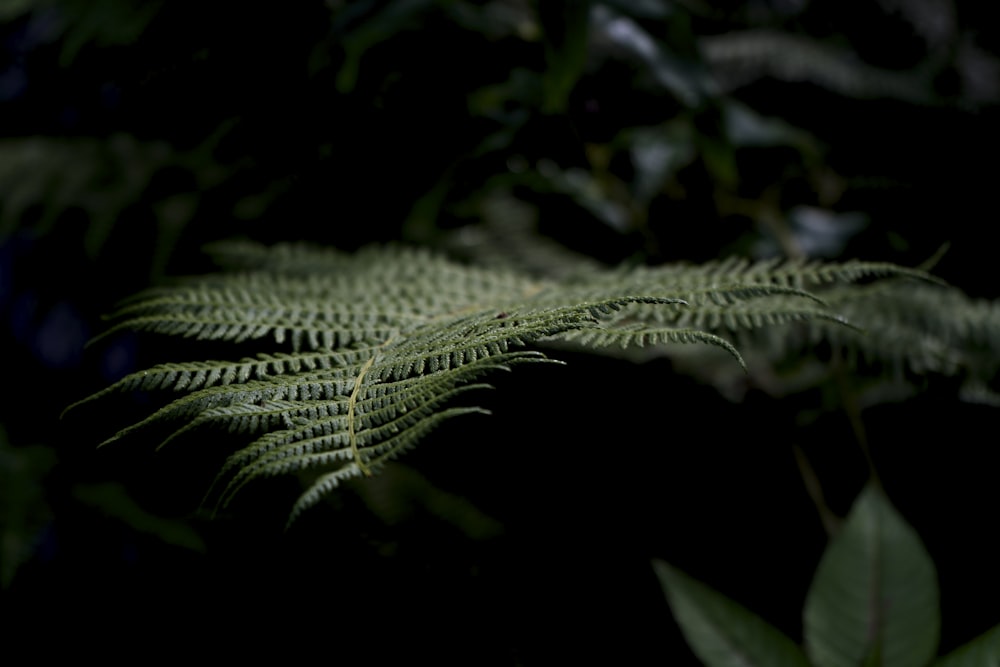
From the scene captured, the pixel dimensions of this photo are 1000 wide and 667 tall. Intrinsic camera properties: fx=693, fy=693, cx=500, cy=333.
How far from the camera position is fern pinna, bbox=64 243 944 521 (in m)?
0.43

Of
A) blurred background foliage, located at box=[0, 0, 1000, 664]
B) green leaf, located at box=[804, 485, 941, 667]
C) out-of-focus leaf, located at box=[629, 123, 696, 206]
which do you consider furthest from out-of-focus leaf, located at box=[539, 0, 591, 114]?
green leaf, located at box=[804, 485, 941, 667]

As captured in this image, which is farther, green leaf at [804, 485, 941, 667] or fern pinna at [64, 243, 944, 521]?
green leaf at [804, 485, 941, 667]

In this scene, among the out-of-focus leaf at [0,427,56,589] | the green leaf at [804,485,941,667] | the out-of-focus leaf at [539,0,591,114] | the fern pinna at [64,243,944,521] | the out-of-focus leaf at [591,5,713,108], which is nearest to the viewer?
the fern pinna at [64,243,944,521]

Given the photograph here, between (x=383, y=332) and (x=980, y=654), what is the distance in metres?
0.51

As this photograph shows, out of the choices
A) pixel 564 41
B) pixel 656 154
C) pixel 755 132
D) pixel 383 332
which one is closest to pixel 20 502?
pixel 383 332

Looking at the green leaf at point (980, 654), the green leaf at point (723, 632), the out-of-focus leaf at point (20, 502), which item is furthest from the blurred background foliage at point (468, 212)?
the green leaf at point (980, 654)

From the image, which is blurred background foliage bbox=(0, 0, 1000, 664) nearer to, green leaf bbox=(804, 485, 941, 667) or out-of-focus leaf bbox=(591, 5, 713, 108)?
out-of-focus leaf bbox=(591, 5, 713, 108)

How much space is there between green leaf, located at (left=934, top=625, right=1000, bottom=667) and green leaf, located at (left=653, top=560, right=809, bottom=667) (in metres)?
0.11

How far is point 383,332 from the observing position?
58 cm

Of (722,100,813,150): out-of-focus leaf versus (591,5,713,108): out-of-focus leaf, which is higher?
(591,5,713,108): out-of-focus leaf

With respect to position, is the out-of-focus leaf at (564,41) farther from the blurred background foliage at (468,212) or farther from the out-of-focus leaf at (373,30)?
the out-of-focus leaf at (373,30)

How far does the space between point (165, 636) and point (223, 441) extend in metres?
0.20

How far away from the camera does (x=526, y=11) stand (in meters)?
1.20

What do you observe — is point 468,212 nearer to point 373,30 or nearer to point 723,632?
point 373,30
